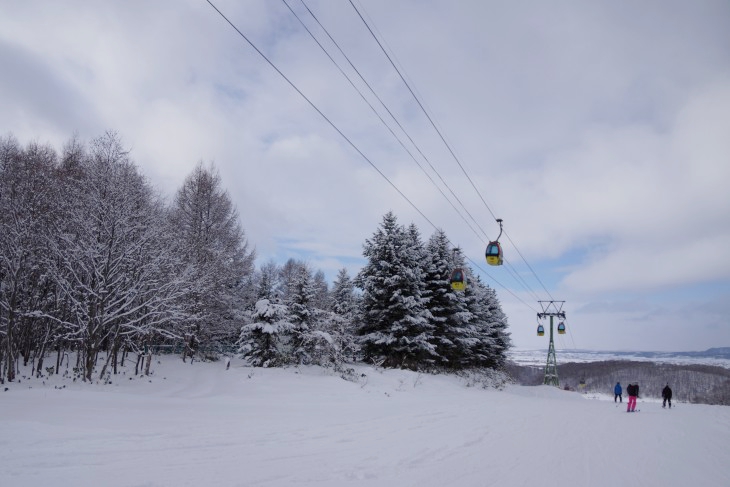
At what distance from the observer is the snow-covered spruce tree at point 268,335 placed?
22.3 m

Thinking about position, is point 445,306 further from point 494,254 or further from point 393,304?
point 494,254

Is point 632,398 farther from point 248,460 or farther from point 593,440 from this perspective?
point 248,460

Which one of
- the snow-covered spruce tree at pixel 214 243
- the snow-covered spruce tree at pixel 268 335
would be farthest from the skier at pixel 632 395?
the snow-covered spruce tree at pixel 214 243

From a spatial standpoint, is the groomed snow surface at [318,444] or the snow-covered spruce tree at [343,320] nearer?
the groomed snow surface at [318,444]

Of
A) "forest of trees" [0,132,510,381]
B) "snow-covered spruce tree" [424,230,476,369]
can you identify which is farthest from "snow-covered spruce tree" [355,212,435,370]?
"snow-covered spruce tree" [424,230,476,369]

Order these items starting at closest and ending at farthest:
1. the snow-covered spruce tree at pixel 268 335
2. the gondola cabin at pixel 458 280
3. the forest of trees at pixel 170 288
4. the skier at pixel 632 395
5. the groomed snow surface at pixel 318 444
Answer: the groomed snow surface at pixel 318 444 < the forest of trees at pixel 170 288 < the skier at pixel 632 395 < the gondola cabin at pixel 458 280 < the snow-covered spruce tree at pixel 268 335

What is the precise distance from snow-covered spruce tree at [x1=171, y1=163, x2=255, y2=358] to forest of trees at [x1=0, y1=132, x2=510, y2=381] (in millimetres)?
88

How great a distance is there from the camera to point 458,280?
2152 centimetres

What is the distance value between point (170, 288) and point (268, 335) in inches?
265

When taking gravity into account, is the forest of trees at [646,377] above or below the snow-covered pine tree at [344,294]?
below

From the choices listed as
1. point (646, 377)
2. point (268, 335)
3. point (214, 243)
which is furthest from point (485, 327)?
point (646, 377)

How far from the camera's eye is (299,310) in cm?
2477

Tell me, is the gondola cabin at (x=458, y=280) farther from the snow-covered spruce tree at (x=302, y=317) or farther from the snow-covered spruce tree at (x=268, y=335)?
the snow-covered spruce tree at (x=268, y=335)

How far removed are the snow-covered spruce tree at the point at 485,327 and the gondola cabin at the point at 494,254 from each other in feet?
46.7
